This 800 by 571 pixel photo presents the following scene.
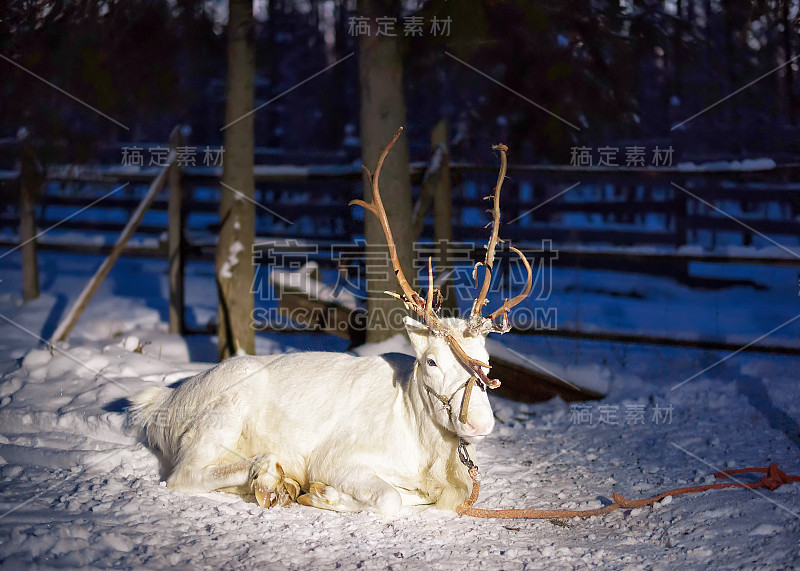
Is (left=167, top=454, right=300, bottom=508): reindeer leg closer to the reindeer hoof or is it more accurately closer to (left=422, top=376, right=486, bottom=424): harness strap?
the reindeer hoof

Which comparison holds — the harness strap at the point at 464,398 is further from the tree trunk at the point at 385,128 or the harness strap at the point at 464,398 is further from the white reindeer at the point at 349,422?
the tree trunk at the point at 385,128

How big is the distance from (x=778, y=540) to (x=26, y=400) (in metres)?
4.80

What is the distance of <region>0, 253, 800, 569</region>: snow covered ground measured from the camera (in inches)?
125

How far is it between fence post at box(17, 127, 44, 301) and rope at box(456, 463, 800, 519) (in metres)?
6.71

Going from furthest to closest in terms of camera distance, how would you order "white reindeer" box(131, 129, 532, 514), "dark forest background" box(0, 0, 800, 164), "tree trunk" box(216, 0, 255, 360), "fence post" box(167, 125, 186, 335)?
1. "fence post" box(167, 125, 186, 335)
2. "dark forest background" box(0, 0, 800, 164)
3. "tree trunk" box(216, 0, 255, 360)
4. "white reindeer" box(131, 129, 532, 514)

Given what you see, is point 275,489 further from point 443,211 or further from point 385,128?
point 443,211

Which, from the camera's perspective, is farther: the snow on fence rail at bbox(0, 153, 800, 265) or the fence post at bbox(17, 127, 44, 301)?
the fence post at bbox(17, 127, 44, 301)

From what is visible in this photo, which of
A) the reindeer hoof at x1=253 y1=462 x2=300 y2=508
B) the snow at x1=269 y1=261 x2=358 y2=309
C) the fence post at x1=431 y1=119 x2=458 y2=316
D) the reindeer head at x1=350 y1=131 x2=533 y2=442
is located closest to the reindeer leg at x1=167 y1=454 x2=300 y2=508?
the reindeer hoof at x1=253 y1=462 x2=300 y2=508

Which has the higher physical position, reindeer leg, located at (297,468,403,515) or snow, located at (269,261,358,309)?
snow, located at (269,261,358,309)

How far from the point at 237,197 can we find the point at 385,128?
142cm

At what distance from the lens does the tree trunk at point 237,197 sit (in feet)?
20.0

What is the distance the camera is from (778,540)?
10.7 feet

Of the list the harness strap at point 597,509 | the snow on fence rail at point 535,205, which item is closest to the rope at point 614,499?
the harness strap at point 597,509

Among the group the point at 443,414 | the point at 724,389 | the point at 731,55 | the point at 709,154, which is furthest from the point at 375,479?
the point at 709,154
